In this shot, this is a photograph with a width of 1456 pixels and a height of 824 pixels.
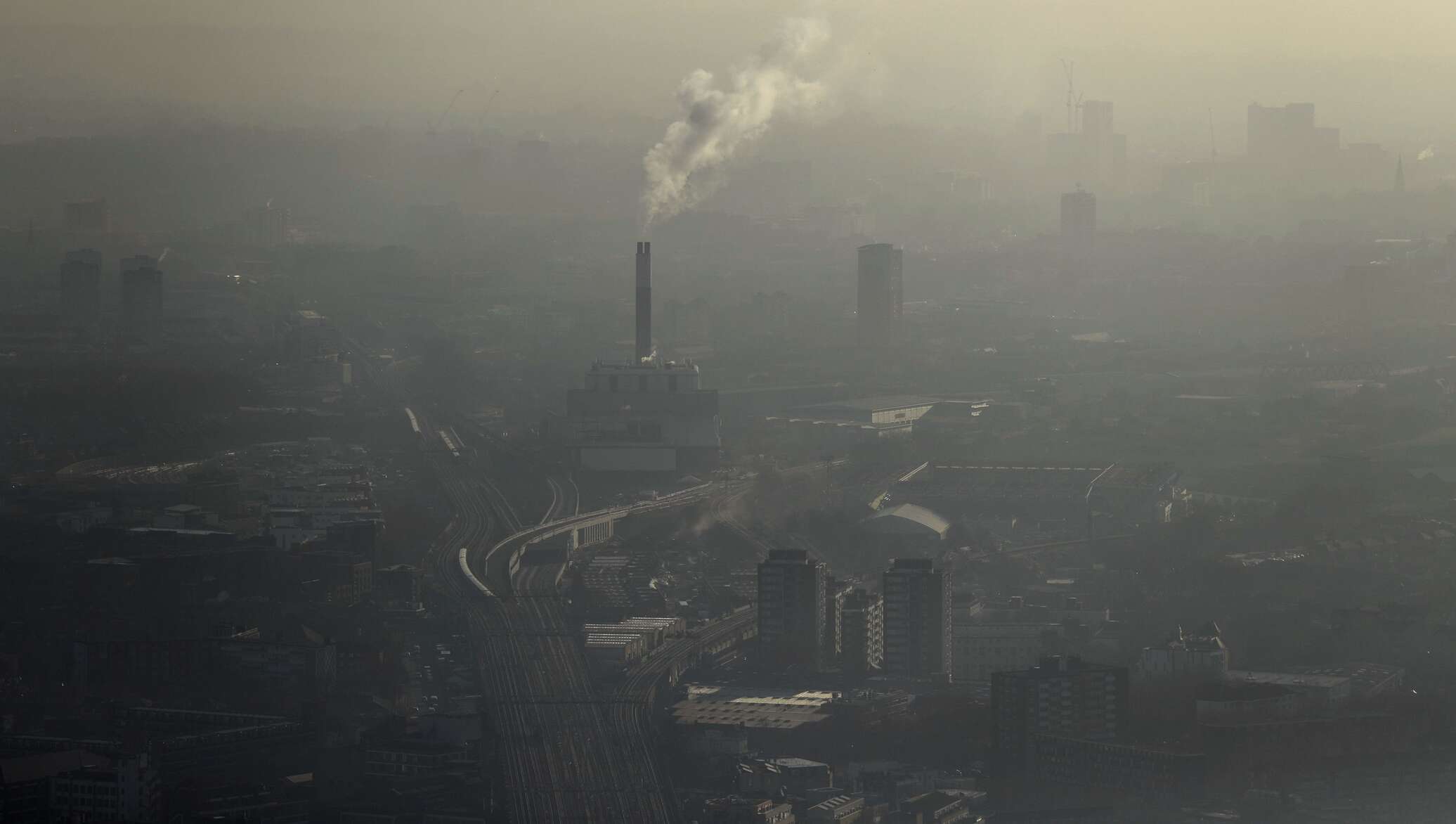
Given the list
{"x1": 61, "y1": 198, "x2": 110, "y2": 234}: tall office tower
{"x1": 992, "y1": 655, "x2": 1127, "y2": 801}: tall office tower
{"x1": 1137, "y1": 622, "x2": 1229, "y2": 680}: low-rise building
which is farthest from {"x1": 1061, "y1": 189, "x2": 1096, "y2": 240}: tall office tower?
{"x1": 992, "y1": 655, "x2": 1127, "y2": 801}: tall office tower

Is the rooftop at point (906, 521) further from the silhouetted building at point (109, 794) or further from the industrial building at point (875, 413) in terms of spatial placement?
the silhouetted building at point (109, 794)

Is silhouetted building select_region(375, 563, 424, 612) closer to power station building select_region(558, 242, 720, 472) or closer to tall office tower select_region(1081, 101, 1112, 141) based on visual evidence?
power station building select_region(558, 242, 720, 472)

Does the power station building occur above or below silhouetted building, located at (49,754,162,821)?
above

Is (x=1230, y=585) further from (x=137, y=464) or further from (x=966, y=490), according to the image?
(x=137, y=464)

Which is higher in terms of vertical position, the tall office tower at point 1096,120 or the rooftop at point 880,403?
the tall office tower at point 1096,120

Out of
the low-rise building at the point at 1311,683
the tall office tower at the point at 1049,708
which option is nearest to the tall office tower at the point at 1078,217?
the low-rise building at the point at 1311,683

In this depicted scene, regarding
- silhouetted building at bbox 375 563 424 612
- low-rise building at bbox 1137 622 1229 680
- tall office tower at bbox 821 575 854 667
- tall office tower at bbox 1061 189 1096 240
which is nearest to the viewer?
low-rise building at bbox 1137 622 1229 680

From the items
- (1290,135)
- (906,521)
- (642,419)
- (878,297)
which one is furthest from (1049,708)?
(1290,135)

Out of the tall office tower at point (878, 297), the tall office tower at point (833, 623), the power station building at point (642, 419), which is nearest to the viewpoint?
the tall office tower at point (833, 623)
